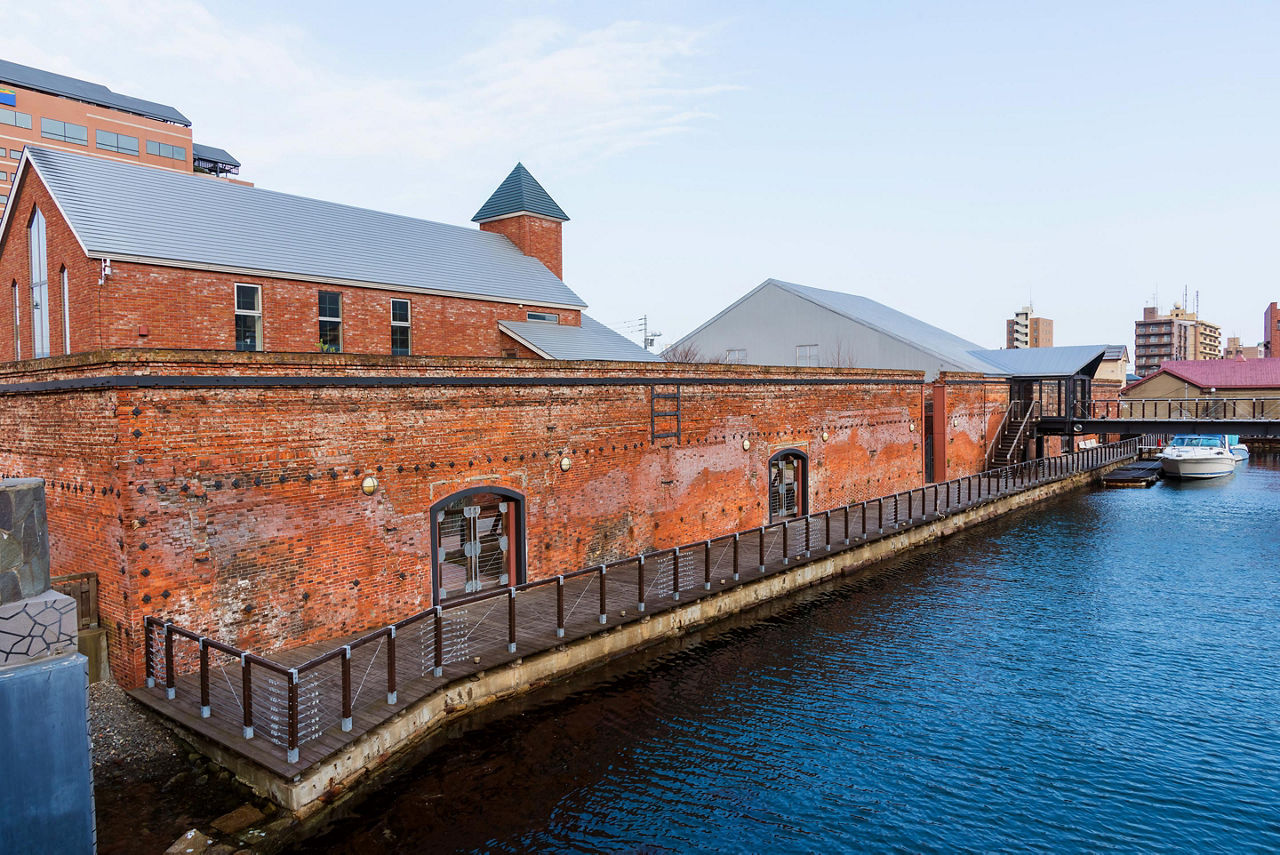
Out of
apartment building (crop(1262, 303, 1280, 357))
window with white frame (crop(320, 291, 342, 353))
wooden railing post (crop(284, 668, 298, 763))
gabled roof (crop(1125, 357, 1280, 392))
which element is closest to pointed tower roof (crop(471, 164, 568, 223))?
window with white frame (crop(320, 291, 342, 353))

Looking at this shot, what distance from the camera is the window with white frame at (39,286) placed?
1908 cm

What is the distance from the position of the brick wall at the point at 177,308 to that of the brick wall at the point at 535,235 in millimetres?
5678

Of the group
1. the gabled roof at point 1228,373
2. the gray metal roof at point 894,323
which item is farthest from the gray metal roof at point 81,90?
the gabled roof at point 1228,373

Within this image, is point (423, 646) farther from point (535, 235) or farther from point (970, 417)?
point (970, 417)

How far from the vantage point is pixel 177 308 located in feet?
60.2

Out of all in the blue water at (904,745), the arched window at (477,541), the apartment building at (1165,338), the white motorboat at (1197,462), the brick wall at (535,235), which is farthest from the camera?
the apartment building at (1165,338)

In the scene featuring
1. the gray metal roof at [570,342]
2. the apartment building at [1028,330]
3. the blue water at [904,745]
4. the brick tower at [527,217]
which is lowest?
the blue water at [904,745]

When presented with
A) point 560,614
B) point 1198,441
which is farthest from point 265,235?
point 1198,441

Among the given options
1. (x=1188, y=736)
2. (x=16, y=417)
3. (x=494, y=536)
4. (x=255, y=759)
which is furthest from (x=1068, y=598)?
(x=16, y=417)

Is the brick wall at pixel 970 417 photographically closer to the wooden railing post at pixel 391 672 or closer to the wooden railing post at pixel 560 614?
the wooden railing post at pixel 560 614

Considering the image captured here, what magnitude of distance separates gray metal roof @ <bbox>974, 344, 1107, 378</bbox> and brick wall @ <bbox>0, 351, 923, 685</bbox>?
125 ft

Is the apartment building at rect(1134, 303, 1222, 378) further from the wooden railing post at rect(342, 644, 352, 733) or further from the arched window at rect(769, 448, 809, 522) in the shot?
the wooden railing post at rect(342, 644, 352, 733)

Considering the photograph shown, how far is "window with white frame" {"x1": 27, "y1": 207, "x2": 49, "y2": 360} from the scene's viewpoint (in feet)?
62.6

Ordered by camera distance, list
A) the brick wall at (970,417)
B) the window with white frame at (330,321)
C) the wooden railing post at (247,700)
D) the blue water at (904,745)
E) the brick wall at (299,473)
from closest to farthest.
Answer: the blue water at (904,745), the wooden railing post at (247,700), the brick wall at (299,473), the window with white frame at (330,321), the brick wall at (970,417)
